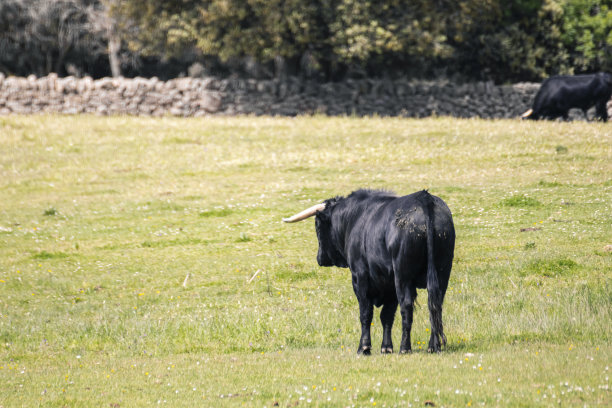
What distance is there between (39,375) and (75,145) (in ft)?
71.0

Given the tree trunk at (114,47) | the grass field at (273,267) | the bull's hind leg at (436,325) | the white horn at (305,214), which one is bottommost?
the grass field at (273,267)

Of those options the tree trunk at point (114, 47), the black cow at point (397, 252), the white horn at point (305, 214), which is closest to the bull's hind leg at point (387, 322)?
the black cow at point (397, 252)

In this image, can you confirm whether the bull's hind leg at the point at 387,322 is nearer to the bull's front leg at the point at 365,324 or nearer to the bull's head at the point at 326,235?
the bull's front leg at the point at 365,324

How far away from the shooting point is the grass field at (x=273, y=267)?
8727 millimetres

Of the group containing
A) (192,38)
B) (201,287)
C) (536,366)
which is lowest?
(201,287)

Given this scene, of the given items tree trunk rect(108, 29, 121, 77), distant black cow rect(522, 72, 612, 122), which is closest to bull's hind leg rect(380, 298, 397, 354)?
distant black cow rect(522, 72, 612, 122)

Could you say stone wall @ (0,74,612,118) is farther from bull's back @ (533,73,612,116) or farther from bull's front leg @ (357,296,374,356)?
bull's front leg @ (357,296,374,356)

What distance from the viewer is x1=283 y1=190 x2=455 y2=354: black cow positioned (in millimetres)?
9656

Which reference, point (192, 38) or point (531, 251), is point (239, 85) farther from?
point (531, 251)

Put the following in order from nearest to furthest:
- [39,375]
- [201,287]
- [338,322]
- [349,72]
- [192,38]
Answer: [39,375] < [338,322] < [201,287] < [192,38] < [349,72]

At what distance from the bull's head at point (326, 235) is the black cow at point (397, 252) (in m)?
0.22

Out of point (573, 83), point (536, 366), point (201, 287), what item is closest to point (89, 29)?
point (573, 83)

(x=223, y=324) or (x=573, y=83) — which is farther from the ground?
(x=573, y=83)

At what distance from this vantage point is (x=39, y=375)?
10383 millimetres
